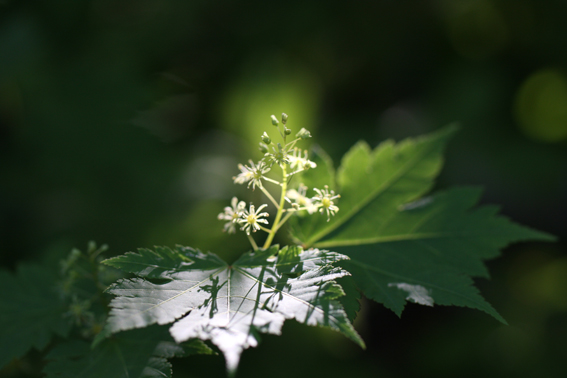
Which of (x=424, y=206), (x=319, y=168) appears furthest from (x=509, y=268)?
(x=319, y=168)

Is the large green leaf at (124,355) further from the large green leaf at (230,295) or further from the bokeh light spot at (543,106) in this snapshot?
the bokeh light spot at (543,106)

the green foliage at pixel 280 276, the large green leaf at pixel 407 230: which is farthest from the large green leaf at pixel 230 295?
the large green leaf at pixel 407 230

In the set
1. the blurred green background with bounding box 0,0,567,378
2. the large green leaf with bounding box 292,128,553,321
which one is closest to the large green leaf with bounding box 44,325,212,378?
the large green leaf with bounding box 292,128,553,321

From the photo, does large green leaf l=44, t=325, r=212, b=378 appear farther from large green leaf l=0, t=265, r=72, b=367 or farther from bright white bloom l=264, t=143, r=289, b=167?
bright white bloom l=264, t=143, r=289, b=167

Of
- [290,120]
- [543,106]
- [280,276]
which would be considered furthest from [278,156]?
[543,106]

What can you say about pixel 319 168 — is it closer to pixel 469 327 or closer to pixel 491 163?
pixel 469 327

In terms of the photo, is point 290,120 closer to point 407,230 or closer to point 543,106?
point 407,230
